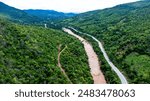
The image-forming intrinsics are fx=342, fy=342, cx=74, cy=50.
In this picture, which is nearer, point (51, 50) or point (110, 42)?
point (51, 50)

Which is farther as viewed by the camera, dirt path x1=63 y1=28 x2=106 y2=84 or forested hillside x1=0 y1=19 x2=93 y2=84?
dirt path x1=63 y1=28 x2=106 y2=84

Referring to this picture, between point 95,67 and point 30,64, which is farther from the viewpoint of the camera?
point 95,67

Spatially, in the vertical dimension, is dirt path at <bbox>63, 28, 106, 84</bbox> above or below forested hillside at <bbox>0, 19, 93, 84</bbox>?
below

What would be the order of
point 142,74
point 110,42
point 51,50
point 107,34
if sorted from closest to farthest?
point 142,74, point 51,50, point 110,42, point 107,34

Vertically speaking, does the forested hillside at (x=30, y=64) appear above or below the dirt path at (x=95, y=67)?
above

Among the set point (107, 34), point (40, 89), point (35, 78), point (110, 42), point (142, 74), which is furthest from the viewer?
point (107, 34)

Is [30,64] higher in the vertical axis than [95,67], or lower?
higher

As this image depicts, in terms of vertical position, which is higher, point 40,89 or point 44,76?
point 40,89

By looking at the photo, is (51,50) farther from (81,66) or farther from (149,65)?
(149,65)

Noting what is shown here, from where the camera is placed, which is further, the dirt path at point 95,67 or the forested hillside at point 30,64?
the dirt path at point 95,67

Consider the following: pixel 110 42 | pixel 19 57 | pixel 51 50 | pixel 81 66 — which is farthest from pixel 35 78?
pixel 110 42
